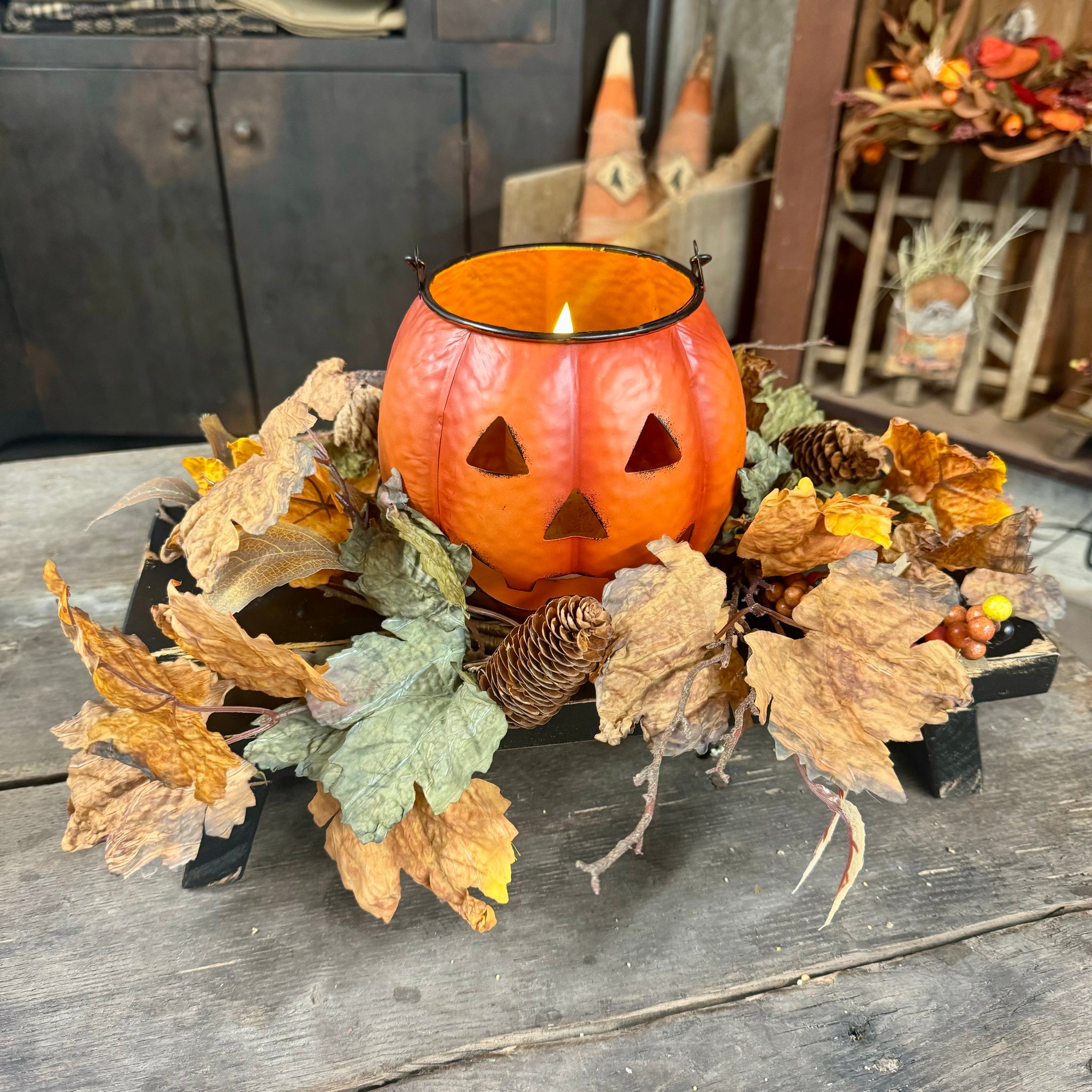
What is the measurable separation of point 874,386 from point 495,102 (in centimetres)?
81

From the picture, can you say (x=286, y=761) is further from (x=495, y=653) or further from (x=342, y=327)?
(x=342, y=327)

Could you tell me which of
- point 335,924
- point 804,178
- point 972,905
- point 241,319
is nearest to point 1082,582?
point 804,178

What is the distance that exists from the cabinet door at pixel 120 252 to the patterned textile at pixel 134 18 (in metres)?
0.07

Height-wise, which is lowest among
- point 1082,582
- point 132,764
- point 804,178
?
point 1082,582

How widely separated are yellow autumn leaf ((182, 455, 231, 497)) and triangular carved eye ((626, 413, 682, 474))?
253 mm

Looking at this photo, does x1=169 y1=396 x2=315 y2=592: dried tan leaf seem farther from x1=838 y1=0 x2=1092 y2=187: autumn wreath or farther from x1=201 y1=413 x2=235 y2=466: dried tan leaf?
x1=838 y1=0 x2=1092 y2=187: autumn wreath

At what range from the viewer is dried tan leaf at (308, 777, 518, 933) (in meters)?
0.42

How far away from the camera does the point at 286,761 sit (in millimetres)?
420

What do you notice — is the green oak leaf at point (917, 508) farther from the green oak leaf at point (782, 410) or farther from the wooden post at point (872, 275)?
the wooden post at point (872, 275)

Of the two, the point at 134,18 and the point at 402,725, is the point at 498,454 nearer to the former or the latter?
the point at 402,725

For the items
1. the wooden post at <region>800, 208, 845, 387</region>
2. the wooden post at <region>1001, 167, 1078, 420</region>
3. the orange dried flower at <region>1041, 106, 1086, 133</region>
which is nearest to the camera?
the orange dried flower at <region>1041, 106, 1086, 133</region>

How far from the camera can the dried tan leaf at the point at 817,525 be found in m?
0.45

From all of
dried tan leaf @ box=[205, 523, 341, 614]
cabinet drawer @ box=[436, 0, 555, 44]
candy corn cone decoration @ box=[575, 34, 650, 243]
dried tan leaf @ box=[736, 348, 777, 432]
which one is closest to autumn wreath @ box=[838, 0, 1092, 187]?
candy corn cone decoration @ box=[575, 34, 650, 243]

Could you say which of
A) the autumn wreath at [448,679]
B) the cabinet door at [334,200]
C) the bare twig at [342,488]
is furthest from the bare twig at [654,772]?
the cabinet door at [334,200]
